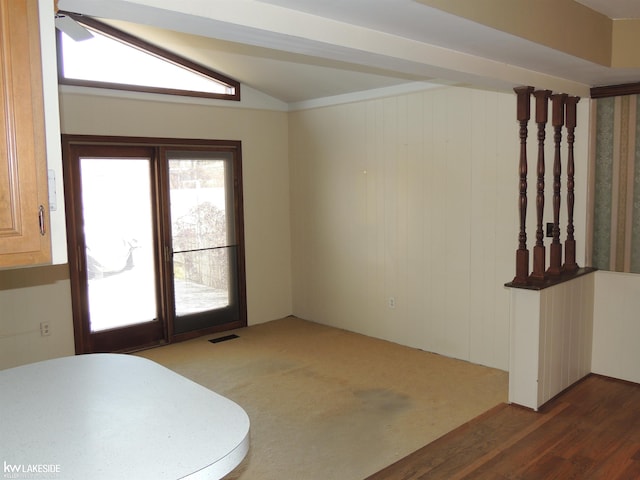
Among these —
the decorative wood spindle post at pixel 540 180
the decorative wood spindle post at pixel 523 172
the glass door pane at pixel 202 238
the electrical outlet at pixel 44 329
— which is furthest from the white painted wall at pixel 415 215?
the electrical outlet at pixel 44 329

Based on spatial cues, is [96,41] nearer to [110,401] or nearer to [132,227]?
[132,227]

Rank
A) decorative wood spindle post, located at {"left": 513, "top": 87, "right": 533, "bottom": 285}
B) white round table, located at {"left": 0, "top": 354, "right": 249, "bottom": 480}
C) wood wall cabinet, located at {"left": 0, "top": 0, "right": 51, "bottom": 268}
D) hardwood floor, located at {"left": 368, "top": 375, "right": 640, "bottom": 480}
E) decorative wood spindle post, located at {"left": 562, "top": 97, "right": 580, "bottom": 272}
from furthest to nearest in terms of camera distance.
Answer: decorative wood spindle post, located at {"left": 562, "top": 97, "right": 580, "bottom": 272} < decorative wood spindle post, located at {"left": 513, "top": 87, "right": 533, "bottom": 285} < hardwood floor, located at {"left": 368, "top": 375, "right": 640, "bottom": 480} < white round table, located at {"left": 0, "top": 354, "right": 249, "bottom": 480} < wood wall cabinet, located at {"left": 0, "top": 0, "right": 51, "bottom": 268}

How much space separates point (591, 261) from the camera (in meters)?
4.25

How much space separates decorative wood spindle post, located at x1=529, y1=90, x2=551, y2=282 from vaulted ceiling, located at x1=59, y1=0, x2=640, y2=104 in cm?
11

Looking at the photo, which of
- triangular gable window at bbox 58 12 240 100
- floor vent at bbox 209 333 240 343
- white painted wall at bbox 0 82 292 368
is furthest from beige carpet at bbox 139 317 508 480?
triangular gable window at bbox 58 12 240 100

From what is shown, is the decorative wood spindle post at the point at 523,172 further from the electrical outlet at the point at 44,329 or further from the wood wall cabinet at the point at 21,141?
the electrical outlet at the point at 44,329

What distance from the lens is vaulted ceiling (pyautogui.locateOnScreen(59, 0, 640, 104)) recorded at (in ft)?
6.41

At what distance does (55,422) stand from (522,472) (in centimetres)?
236

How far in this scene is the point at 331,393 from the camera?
4129mm

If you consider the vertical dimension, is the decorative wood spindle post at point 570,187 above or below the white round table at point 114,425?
above

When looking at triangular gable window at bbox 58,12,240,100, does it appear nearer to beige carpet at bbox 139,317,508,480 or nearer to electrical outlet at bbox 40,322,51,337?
electrical outlet at bbox 40,322,51,337

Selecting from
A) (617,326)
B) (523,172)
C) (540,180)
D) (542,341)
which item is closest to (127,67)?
(523,172)

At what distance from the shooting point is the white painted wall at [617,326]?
4.08 m

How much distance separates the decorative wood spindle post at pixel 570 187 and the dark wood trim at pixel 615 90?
0.15 m
